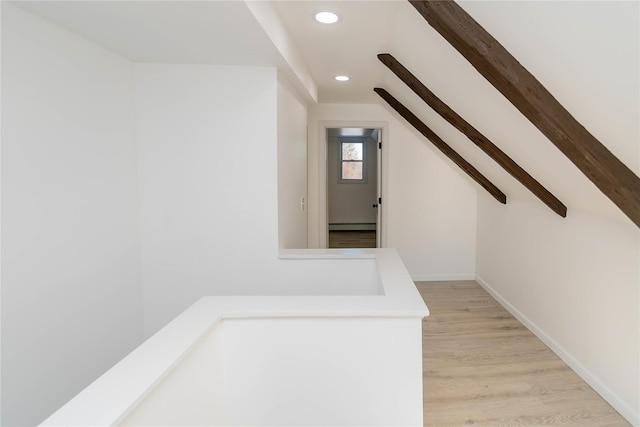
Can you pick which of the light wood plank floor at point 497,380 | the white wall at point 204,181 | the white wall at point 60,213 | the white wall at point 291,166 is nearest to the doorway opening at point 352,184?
the white wall at point 291,166

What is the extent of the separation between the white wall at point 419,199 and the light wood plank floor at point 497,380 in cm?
118

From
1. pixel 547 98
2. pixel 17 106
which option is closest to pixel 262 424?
pixel 17 106

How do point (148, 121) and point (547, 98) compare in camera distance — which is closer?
point (547, 98)

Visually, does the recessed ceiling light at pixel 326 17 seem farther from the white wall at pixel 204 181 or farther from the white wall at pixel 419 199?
the white wall at pixel 419 199

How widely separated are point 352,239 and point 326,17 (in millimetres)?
A: 5727

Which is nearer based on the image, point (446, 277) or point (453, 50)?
point (453, 50)

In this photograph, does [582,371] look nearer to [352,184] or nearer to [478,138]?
[478,138]

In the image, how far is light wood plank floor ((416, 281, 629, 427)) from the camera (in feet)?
6.76

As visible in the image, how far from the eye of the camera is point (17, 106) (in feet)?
5.26

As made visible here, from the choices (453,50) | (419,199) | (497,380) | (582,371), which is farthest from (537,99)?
(419,199)

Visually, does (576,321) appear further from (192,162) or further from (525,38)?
(192,162)

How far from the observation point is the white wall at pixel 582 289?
2061mm

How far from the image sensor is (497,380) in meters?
2.42

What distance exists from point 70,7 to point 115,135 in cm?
84
